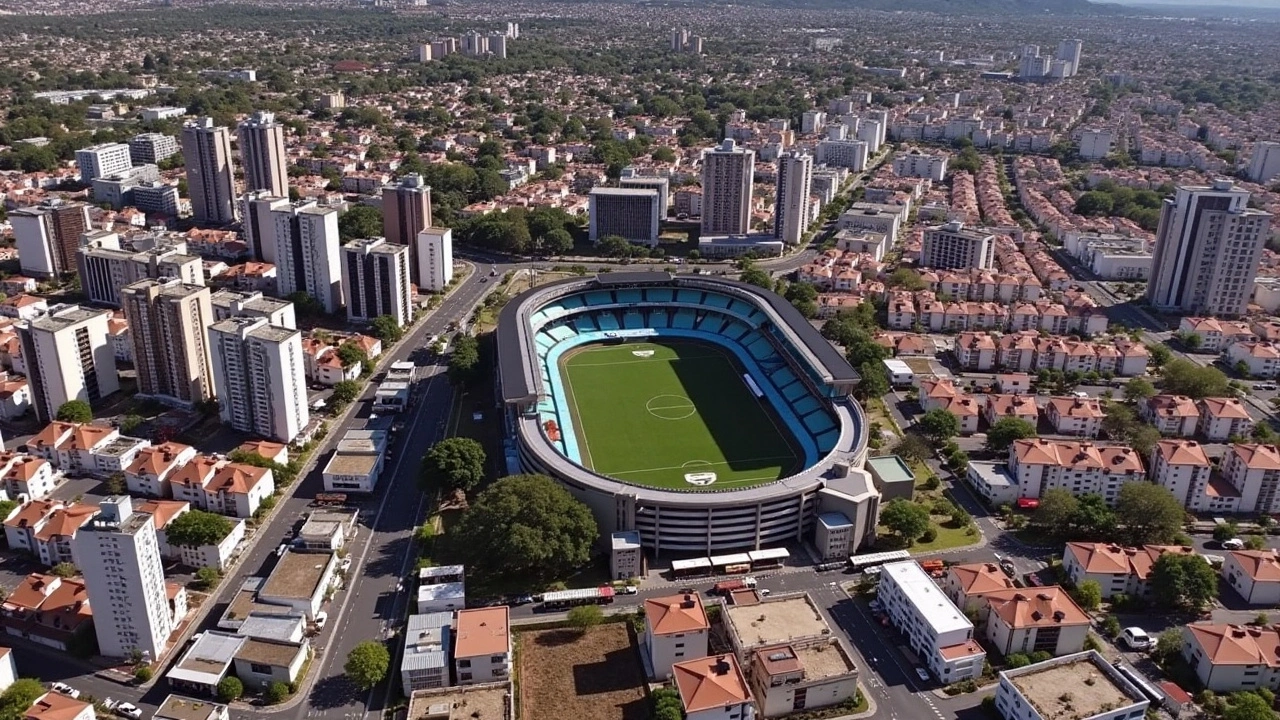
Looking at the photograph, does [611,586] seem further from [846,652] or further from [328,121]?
[328,121]

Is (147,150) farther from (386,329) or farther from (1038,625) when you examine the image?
(1038,625)

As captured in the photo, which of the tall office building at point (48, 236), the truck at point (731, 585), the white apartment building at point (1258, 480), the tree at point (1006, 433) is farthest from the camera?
the tall office building at point (48, 236)

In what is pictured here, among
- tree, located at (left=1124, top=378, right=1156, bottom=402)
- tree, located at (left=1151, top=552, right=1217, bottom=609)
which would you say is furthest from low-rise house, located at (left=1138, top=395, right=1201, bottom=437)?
tree, located at (left=1151, top=552, right=1217, bottom=609)

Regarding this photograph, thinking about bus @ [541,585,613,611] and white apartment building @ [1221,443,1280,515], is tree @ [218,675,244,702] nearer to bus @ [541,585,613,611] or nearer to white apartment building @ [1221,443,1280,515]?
bus @ [541,585,613,611]

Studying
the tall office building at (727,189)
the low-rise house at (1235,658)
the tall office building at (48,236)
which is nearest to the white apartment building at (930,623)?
the low-rise house at (1235,658)

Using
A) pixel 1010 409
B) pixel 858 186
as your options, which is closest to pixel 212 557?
pixel 1010 409

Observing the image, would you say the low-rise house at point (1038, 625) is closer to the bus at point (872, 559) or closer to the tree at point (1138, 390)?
the bus at point (872, 559)
